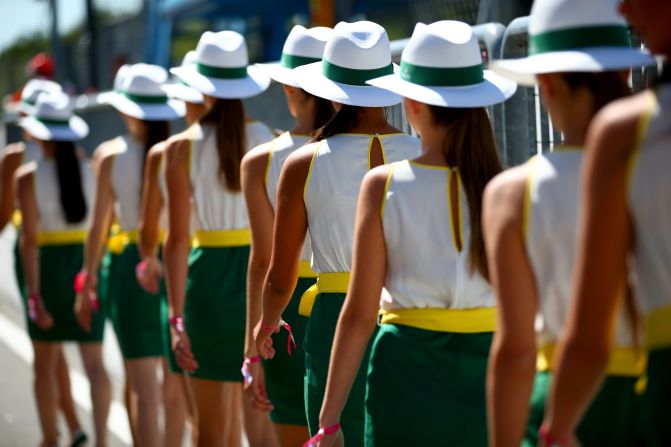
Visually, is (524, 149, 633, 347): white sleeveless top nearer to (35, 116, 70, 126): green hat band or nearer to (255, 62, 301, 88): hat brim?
(255, 62, 301, 88): hat brim

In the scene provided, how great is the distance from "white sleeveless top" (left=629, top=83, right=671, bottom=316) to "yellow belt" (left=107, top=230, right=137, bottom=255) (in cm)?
517

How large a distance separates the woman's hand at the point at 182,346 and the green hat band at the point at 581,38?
3379mm

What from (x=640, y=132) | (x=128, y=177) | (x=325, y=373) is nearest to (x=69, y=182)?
(x=128, y=177)

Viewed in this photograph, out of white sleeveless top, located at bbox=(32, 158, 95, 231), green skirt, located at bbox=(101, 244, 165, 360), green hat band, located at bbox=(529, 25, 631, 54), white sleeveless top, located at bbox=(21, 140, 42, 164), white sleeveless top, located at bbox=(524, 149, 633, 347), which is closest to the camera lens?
white sleeveless top, located at bbox=(524, 149, 633, 347)

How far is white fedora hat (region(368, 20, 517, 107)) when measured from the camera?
3.74m

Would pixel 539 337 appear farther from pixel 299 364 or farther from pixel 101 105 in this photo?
pixel 101 105

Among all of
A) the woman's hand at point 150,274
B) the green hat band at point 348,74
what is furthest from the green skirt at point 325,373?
the woman's hand at point 150,274

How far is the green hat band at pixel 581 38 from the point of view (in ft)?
9.61

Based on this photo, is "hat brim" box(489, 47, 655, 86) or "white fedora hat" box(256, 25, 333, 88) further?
"white fedora hat" box(256, 25, 333, 88)

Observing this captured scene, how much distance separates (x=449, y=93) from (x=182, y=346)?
2.69 meters

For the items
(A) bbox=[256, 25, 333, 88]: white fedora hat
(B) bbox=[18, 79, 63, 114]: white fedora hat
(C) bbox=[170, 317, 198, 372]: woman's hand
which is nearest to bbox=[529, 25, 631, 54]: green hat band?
(A) bbox=[256, 25, 333, 88]: white fedora hat

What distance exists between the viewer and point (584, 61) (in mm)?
2854

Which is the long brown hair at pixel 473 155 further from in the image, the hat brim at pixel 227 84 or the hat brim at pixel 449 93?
the hat brim at pixel 227 84

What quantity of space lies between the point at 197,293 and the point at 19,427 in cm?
340
